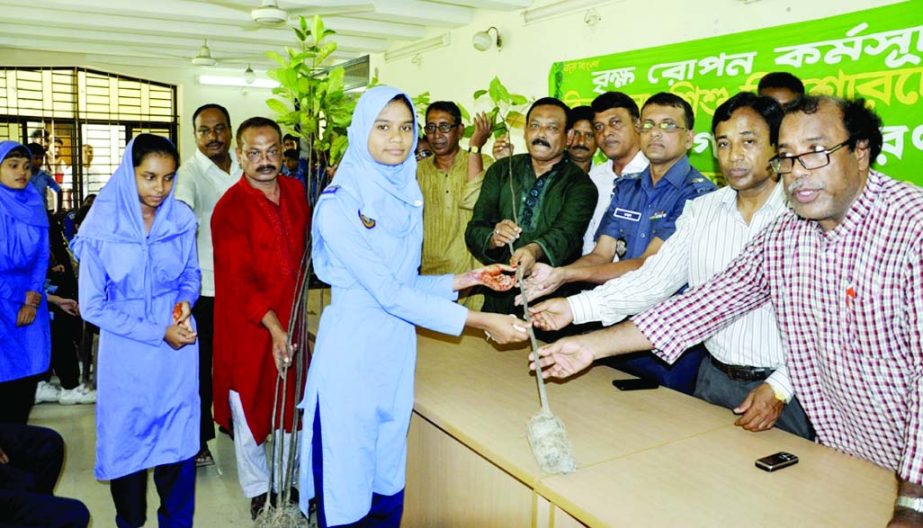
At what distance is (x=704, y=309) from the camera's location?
1813 mm

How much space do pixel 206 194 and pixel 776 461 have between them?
268 centimetres

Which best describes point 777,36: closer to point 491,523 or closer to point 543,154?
point 543,154

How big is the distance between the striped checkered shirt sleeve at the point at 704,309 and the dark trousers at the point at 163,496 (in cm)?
171

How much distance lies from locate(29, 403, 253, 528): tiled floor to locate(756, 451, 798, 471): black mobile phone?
215 centimetres

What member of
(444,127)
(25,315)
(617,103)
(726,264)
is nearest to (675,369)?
(726,264)

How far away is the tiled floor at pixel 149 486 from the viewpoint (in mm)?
2781

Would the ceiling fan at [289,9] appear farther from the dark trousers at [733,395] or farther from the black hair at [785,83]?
the dark trousers at [733,395]

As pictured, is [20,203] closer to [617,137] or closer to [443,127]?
[443,127]

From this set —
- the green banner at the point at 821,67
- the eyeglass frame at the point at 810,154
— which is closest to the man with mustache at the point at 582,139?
the green banner at the point at 821,67

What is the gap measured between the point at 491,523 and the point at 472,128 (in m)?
2.35

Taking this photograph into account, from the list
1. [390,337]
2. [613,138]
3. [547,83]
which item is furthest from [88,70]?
[390,337]

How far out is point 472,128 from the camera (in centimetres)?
354

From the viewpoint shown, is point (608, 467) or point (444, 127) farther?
point (444, 127)

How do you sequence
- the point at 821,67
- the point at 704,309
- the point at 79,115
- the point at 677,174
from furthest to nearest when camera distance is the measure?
the point at 79,115 → the point at 821,67 → the point at 677,174 → the point at 704,309
